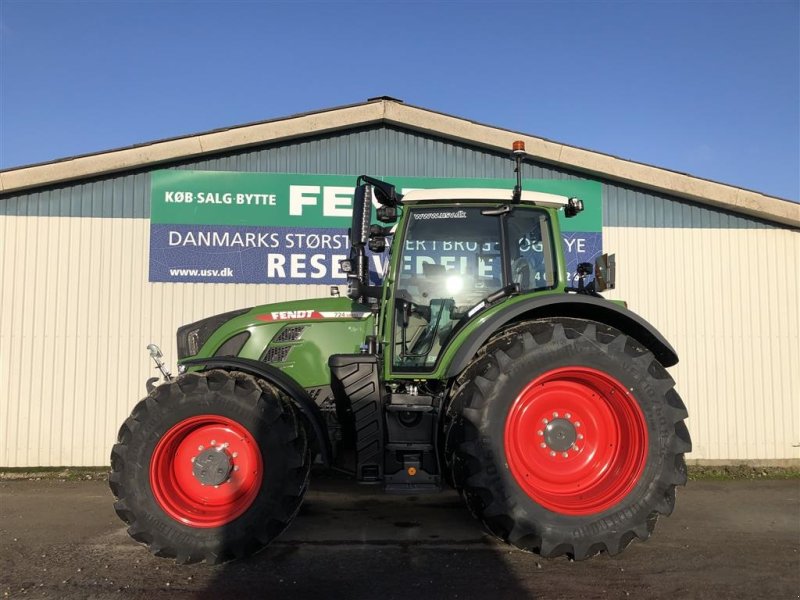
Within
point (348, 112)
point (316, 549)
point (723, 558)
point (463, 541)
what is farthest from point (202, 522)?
point (348, 112)

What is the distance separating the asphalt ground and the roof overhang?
3.58m

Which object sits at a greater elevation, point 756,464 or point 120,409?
point 120,409

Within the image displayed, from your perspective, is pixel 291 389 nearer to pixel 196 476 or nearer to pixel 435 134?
pixel 196 476

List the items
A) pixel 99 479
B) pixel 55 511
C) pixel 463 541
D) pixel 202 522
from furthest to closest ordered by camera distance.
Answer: pixel 99 479, pixel 55 511, pixel 463 541, pixel 202 522

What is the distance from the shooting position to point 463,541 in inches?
149

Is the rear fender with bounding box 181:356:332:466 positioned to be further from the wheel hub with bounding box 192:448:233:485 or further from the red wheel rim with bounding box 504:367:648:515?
the red wheel rim with bounding box 504:367:648:515

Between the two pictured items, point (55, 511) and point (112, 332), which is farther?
point (112, 332)

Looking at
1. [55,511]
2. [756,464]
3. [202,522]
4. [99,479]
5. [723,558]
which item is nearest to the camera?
[202,522]

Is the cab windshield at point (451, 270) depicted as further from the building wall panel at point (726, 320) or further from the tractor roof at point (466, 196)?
the building wall panel at point (726, 320)

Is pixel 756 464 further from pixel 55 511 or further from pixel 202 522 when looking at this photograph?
pixel 55 511

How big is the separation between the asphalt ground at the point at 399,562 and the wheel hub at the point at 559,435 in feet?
2.41

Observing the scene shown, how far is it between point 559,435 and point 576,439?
0.46 ft

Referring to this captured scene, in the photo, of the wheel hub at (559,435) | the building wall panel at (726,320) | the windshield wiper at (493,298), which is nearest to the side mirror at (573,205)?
the windshield wiper at (493,298)

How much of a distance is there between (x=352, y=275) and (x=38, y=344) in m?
4.62
